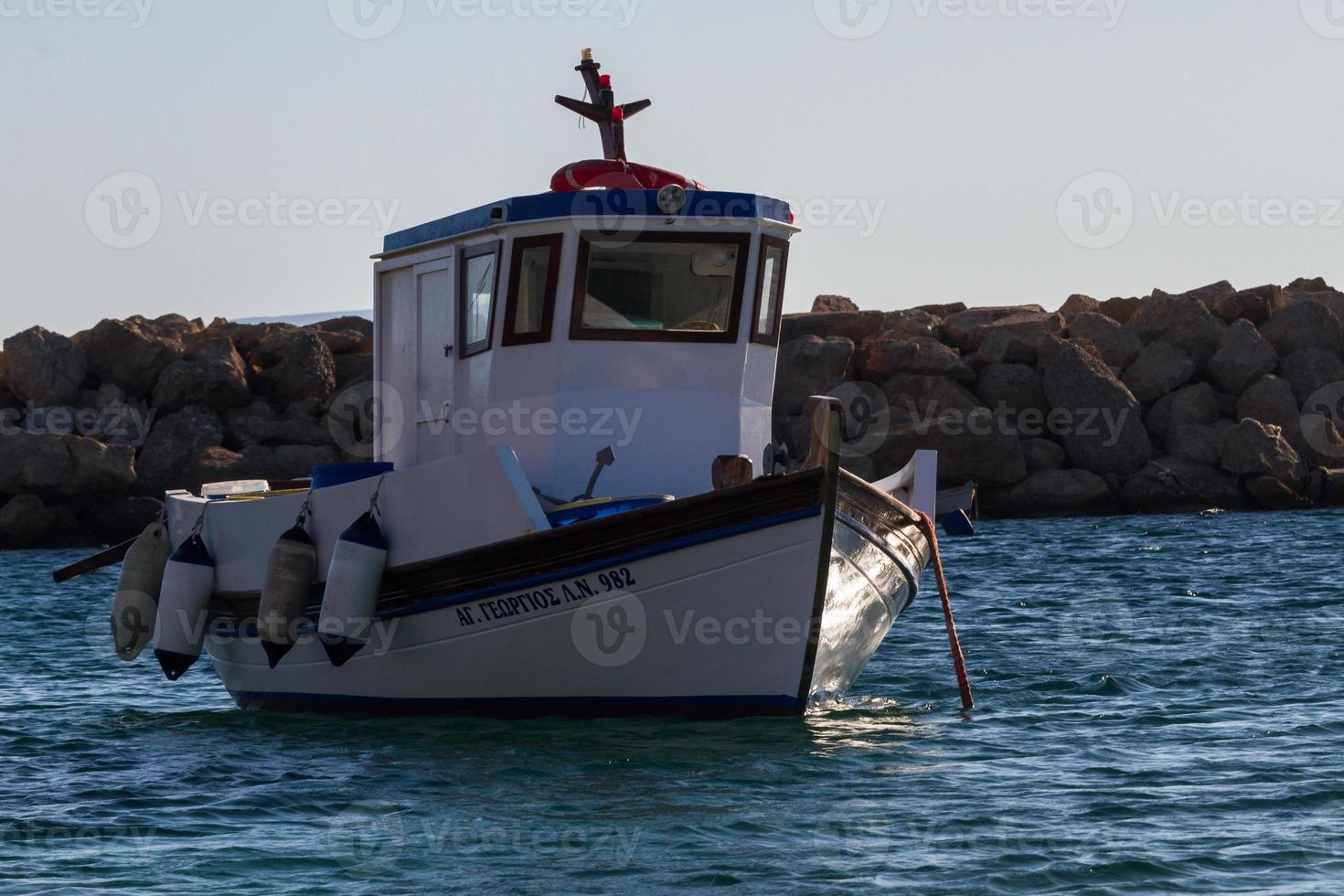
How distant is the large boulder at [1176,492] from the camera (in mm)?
30188

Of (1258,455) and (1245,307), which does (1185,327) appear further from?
(1258,455)

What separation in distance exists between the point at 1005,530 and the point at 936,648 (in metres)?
14.3

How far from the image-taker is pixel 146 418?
97.8 feet

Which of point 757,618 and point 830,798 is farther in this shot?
point 757,618

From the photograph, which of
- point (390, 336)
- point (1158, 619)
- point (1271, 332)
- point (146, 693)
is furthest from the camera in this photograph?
point (1271, 332)

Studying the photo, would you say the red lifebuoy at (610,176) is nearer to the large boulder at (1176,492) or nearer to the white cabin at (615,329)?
the white cabin at (615,329)

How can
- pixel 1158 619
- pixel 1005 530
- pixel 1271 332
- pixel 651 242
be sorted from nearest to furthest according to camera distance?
1. pixel 651 242
2. pixel 1158 619
3. pixel 1005 530
4. pixel 1271 332

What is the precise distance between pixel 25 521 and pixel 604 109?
1864cm

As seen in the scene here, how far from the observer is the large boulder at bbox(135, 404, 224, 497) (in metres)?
28.6

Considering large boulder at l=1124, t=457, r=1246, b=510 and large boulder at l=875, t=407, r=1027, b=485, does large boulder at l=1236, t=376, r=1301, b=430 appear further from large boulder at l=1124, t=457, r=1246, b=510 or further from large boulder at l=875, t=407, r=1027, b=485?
large boulder at l=875, t=407, r=1027, b=485

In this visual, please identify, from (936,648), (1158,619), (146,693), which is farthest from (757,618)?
(1158,619)

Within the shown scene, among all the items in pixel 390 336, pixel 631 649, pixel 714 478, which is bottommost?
pixel 631 649

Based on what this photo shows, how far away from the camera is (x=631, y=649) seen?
947 centimetres

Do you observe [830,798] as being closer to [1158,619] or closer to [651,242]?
[651,242]
